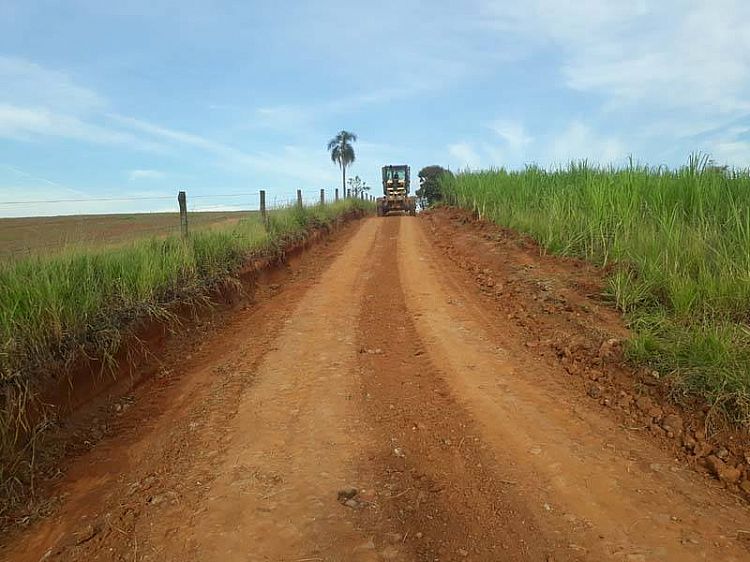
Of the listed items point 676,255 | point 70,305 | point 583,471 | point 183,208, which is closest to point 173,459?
point 70,305

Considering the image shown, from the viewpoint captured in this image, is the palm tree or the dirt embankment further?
the palm tree

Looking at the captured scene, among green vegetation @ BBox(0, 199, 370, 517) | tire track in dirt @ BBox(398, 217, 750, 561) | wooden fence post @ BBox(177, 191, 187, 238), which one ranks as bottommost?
tire track in dirt @ BBox(398, 217, 750, 561)

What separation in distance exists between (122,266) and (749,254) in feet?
21.5

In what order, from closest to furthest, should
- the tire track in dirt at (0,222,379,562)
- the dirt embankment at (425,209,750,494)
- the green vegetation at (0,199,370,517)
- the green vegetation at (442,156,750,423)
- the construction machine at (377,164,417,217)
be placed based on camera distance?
the tire track in dirt at (0,222,379,562)
the dirt embankment at (425,209,750,494)
the green vegetation at (0,199,370,517)
the green vegetation at (442,156,750,423)
the construction machine at (377,164,417,217)

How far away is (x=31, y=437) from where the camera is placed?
355cm

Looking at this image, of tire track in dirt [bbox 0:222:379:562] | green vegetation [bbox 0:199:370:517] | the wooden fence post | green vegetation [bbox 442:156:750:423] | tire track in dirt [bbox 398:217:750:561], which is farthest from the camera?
the wooden fence post

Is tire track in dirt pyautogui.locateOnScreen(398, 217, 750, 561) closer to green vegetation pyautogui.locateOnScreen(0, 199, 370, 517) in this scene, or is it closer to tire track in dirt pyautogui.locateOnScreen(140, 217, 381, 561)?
tire track in dirt pyautogui.locateOnScreen(140, 217, 381, 561)

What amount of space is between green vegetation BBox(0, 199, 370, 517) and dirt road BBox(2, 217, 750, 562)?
1.58ft

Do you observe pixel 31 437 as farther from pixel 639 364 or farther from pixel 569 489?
pixel 639 364

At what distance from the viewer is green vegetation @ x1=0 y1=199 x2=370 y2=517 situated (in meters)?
3.49

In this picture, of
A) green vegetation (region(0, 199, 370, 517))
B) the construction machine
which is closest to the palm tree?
the construction machine

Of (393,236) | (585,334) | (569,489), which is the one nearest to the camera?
(569,489)

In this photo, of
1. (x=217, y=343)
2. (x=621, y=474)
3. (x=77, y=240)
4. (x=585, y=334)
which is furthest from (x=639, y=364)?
(x=77, y=240)

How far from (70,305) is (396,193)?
26.2 meters
